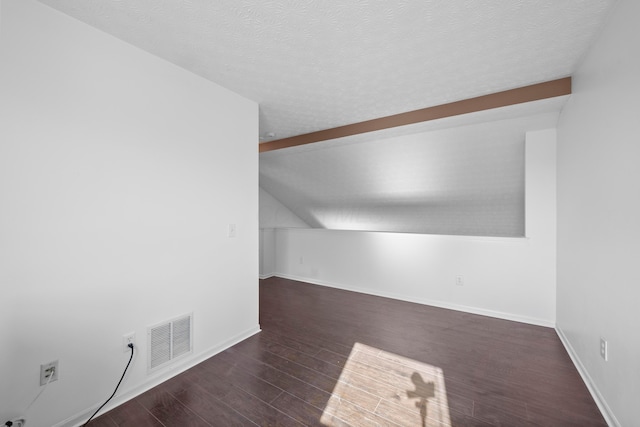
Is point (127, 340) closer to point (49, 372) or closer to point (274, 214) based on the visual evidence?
point (49, 372)

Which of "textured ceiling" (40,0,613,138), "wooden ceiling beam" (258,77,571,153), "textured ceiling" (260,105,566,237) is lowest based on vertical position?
"textured ceiling" (260,105,566,237)

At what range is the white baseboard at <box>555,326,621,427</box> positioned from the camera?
4.90ft

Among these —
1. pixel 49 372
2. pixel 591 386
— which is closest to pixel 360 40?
pixel 49 372

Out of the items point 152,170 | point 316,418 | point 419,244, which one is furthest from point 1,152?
point 419,244

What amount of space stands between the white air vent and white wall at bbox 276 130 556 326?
258cm

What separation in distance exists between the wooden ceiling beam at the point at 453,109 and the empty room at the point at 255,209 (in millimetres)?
19

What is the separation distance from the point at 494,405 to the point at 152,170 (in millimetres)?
2750

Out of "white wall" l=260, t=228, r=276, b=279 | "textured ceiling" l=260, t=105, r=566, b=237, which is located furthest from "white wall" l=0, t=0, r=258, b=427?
"white wall" l=260, t=228, r=276, b=279

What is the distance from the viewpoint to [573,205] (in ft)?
6.94

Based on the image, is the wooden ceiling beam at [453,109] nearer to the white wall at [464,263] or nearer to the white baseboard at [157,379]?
the white wall at [464,263]

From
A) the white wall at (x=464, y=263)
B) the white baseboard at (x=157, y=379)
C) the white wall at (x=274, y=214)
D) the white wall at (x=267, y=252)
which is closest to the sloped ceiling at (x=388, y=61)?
the white wall at (x=464, y=263)

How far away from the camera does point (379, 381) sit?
6.27 feet

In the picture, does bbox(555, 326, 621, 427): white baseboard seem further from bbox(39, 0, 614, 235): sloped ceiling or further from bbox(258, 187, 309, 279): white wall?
bbox(258, 187, 309, 279): white wall

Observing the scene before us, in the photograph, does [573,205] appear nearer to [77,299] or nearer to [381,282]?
[381,282]
